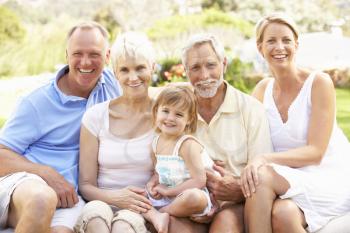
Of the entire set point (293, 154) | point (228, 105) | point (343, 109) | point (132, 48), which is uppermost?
point (132, 48)

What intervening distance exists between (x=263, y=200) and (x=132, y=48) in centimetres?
104

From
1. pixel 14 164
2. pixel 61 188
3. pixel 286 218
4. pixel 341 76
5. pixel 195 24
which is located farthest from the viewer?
pixel 195 24

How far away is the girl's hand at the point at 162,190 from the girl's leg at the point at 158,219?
9cm

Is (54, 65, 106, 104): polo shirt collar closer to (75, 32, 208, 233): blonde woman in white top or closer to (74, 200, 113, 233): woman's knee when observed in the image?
(75, 32, 208, 233): blonde woman in white top

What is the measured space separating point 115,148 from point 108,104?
27 centimetres

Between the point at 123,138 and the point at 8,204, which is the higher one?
the point at 123,138

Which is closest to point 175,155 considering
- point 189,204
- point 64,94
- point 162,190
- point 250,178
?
point 162,190

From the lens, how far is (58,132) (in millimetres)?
3402

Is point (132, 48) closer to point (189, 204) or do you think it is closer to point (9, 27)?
point (189, 204)

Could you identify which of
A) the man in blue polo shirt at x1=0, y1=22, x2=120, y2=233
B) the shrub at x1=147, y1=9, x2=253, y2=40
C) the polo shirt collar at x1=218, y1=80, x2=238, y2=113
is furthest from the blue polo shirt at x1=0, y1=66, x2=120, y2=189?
the shrub at x1=147, y1=9, x2=253, y2=40

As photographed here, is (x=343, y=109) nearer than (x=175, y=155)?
No

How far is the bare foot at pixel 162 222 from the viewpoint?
2.90 meters

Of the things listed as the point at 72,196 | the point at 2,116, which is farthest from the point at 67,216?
the point at 2,116

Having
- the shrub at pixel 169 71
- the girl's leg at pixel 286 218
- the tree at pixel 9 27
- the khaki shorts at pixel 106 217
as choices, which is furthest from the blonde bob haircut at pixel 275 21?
the tree at pixel 9 27
